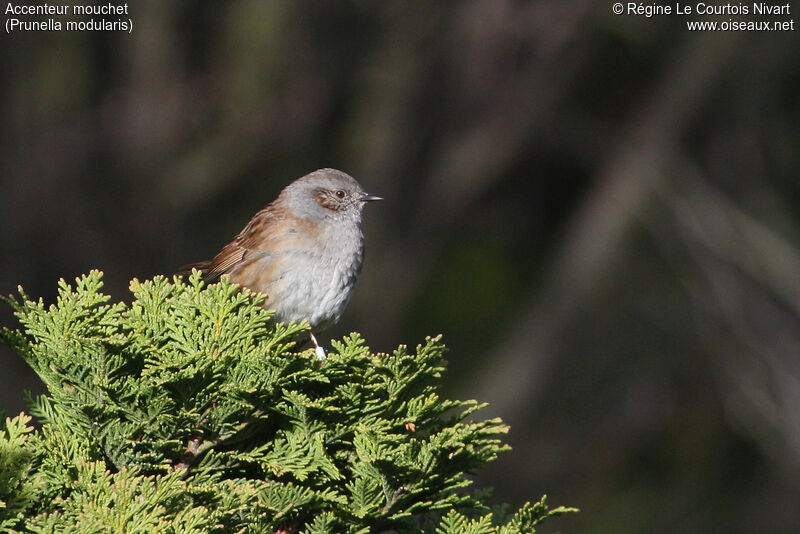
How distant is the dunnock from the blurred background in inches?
106

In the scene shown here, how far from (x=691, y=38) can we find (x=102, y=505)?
6.53m

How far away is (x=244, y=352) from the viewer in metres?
2.09

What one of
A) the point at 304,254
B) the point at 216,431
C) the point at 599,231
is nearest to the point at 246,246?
the point at 304,254

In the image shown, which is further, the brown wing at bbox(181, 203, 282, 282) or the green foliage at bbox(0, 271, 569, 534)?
the brown wing at bbox(181, 203, 282, 282)

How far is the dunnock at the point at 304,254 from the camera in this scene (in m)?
3.90

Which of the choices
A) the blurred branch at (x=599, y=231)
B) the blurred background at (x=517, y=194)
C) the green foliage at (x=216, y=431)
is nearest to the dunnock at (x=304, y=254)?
the green foliage at (x=216, y=431)

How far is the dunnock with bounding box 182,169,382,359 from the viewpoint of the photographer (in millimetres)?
3900

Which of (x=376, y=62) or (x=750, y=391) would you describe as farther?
(x=750, y=391)

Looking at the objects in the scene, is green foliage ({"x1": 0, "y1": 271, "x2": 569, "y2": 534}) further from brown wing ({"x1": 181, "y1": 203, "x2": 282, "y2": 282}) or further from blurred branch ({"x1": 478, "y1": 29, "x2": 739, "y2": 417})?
blurred branch ({"x1": 478, "y1": 29, "x2": 739, "y2": 417})

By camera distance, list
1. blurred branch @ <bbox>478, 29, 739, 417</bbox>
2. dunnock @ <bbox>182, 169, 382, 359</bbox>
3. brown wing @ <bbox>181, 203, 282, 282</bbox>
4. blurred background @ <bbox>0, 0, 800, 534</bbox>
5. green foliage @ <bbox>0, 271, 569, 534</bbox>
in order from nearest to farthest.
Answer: green foliage @ <bbox>0, 271, 569, 534</bbox> → dunnock @ <bbox>182, 169, 382, 359</bbox> → brown wing @ <bbox>181, 203, 282, 282</bbox> → blurred background @ <bbox>0, 0, 800, 534</bbox> → blurred branch @ <bbox>478, 29, 739, 417</bbox>

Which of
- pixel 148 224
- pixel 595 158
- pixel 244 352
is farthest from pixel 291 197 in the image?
pixel 595 158

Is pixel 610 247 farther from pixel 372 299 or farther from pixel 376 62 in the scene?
pixel 376 62

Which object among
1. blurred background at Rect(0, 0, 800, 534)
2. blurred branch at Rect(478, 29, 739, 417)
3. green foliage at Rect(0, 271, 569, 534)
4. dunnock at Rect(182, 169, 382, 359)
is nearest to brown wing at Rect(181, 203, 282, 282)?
dunnock at Rect(182, 169, 382, 359)

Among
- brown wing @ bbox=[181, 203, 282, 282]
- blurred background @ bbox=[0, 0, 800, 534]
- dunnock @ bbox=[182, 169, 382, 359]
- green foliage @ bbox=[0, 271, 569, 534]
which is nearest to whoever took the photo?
green foliage @ bbox=[0, 271, 569, 534]
